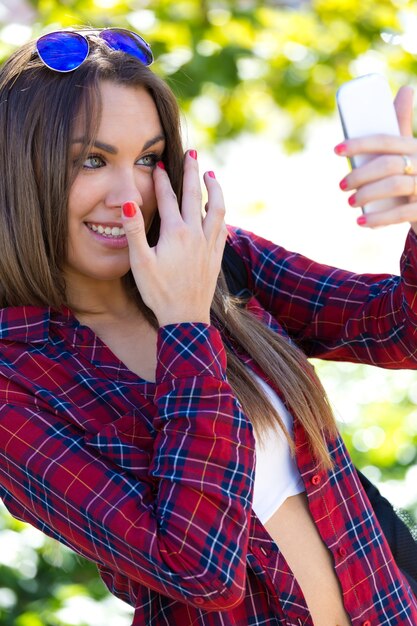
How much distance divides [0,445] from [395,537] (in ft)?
2.90

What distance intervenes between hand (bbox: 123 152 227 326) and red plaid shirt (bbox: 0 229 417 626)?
0.05 meters

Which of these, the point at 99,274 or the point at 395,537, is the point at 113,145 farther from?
the point at 395,537

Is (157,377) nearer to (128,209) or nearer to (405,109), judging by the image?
(128,209)

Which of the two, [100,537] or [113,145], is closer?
[100,537]

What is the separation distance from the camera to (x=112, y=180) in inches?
79.6

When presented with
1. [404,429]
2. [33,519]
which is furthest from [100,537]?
[404,429]

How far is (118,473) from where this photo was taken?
6.05 ft

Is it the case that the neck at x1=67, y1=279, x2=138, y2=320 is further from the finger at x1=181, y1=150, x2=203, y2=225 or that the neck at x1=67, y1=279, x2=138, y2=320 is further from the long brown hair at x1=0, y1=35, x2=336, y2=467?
the finger at x1=181, y1=150, x2=203, y2=225

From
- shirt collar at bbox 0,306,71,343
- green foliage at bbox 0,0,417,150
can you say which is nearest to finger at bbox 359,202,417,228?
shirt collar at bbox 0,306,71,343

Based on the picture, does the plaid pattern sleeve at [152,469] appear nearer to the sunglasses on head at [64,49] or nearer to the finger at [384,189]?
the finger at [384,189]

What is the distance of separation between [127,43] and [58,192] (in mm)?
398

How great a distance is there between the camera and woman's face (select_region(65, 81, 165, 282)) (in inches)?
79.0

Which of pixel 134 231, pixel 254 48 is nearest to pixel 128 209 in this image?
pixel 134 231

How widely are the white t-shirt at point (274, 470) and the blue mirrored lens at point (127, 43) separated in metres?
0.71
